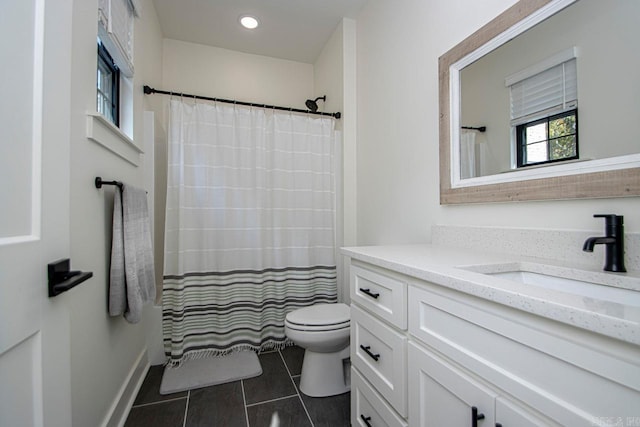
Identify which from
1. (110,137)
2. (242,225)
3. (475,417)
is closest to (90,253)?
(110,137)

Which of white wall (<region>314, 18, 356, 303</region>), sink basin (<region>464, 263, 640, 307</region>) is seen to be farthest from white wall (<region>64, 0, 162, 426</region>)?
white wall (<region>314, 18, 356, 303</region>)

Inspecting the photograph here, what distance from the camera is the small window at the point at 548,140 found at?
0.89 meters

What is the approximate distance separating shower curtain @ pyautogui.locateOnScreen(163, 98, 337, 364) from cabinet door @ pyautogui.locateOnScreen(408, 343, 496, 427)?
143 cm

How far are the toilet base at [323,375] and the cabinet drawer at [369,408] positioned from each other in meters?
0.36

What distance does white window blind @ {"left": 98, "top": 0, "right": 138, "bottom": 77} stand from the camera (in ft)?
4.07

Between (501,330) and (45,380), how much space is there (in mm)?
944

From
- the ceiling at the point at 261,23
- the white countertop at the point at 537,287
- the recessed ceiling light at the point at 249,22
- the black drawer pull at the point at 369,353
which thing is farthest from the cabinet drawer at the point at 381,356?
the recessed ceiling light at the point at 249,22

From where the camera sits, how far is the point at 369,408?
44.1 inches

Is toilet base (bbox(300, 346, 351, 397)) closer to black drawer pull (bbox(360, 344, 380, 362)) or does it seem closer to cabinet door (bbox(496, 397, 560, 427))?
black drawer pull (bbox(360, 344, 380, 362))

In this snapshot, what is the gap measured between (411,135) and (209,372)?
198 cm

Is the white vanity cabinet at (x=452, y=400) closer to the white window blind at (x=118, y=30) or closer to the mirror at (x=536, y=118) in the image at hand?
the mirror at (x=536, y=118)

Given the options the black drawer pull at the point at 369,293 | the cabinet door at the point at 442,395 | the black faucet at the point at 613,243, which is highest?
the black faucet at the point at 613,243

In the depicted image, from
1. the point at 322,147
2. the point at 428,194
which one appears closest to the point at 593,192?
the point at 428,194

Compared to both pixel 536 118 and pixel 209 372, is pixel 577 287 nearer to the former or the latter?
pixel 536 118
